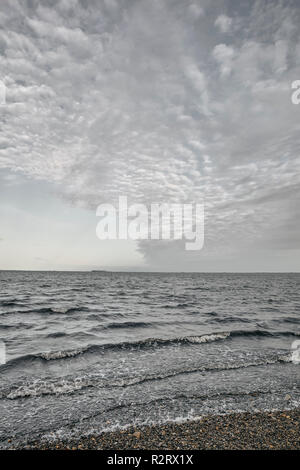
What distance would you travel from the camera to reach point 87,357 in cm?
1062

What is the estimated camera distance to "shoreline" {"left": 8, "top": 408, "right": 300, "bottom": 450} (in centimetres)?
495

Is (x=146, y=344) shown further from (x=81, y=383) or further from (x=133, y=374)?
(x=81, y=383)

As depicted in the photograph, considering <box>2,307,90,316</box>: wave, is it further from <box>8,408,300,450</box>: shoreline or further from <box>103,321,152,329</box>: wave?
<box>8,408,300,450</box>: shoreline

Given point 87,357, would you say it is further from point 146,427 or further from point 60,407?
point 146,427

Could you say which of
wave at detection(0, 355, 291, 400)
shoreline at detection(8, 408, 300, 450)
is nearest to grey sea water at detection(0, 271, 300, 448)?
wave at detection(0, 355, 291, 400)

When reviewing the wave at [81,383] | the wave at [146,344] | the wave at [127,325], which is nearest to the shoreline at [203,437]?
the wave at [81,383]

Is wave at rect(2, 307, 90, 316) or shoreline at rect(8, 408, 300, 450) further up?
shoreline at rect(8, 408, 300, 450)

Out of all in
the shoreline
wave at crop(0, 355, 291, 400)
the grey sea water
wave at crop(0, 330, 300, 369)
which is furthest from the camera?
wave at crop(0, 330, 300, 369)

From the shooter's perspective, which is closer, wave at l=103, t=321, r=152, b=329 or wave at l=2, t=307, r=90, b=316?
wave at l=103, t=321, r=152, b=329

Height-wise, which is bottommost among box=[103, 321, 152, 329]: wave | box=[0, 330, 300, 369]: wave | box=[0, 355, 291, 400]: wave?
box=[103, 321, 152, 329]: wave

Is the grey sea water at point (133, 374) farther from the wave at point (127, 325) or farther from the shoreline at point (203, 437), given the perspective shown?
the shoreline at point (203, 437)

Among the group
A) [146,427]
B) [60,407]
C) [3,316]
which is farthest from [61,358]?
[3,316]

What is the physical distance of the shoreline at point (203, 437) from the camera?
4.95 meters
